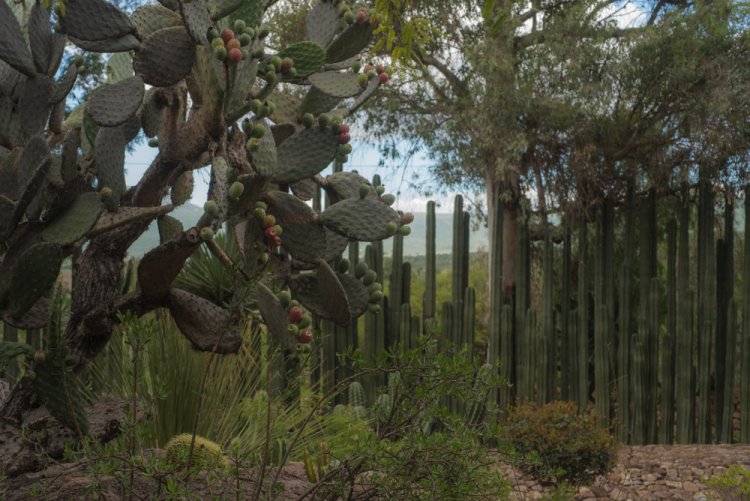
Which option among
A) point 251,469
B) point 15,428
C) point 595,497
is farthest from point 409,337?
point 15,428

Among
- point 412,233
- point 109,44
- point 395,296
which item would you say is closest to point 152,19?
point 109,44

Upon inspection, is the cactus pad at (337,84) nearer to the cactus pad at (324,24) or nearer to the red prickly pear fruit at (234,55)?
the cactus pad at (324,24)

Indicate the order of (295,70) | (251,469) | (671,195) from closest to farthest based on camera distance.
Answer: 1. (295,70)
2. (251,469)
3. (671,195)

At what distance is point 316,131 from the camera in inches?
109

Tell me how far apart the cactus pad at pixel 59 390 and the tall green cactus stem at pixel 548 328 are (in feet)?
18.0

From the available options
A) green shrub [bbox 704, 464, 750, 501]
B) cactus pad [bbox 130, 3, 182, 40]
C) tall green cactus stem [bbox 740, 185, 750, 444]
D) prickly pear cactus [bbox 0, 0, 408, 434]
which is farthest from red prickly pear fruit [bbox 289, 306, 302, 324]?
tall green cactus stem [bbox 740, 185, 750, 444]

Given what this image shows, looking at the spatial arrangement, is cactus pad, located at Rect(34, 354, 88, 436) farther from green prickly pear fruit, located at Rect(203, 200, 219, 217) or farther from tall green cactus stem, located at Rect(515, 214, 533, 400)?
tall green cactus stem, located at Rect(515, 214, 533, 400)

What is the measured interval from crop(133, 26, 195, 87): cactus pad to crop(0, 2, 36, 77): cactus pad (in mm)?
451

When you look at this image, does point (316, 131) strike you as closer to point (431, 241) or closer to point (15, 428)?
point (15, 428)

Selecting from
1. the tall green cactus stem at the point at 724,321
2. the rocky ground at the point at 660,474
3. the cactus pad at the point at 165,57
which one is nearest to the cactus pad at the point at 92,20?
the cactus pad at the point at 165,57

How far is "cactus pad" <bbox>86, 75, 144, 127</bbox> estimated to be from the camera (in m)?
2.49

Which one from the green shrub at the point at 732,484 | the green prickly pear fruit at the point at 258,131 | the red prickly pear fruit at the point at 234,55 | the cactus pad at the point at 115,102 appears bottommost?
the green shrub at the point at 732,484

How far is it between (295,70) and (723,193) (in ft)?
18.8

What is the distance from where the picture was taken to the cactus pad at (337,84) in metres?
2.87
